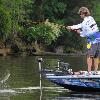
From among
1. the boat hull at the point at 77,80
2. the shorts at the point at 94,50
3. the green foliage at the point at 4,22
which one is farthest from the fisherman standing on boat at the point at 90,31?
the green foliage at the point at 4,22

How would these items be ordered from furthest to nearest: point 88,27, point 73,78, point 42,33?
point 42,33
point 88,27
point 73,78

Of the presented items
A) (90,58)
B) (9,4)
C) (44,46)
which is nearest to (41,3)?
(44,46)

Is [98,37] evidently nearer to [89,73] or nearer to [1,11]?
[89,73]

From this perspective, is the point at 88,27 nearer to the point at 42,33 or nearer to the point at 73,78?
the point at 73,78

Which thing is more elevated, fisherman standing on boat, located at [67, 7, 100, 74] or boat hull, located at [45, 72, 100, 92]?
fisherman standing on boat, located at [67, 7, 100, 74]

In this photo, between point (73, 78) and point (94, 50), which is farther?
point (94, 50)

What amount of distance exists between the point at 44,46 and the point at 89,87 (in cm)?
4671

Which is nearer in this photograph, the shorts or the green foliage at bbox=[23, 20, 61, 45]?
the shorts

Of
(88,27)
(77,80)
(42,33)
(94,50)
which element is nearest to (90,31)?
(88,27)

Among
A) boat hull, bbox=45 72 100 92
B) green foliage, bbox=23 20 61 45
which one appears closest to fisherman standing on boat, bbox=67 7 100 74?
boat hull, bbox=45 72 100 92

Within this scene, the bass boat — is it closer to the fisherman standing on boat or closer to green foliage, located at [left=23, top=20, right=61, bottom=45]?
the fisherman standing on boat

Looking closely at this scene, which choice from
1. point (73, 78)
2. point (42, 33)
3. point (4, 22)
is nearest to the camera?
point (73, 78)

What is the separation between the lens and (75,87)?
1772 cm

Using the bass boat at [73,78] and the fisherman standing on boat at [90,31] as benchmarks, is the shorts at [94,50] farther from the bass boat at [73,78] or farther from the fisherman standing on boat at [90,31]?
the bass boat at [73,78]
